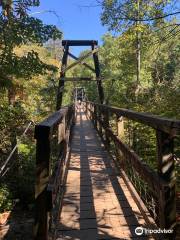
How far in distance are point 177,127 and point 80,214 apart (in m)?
1.96

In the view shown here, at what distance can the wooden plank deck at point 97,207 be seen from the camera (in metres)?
3.14

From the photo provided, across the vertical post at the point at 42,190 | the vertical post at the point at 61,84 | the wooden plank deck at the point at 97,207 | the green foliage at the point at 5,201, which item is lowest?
the green foliage at the point at 5,201

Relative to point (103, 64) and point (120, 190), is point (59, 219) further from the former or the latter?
point (103, 64)

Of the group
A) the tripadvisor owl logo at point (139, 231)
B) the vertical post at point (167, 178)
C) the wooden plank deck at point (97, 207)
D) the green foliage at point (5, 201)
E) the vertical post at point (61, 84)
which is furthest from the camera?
the vertical post at point (61, 84)

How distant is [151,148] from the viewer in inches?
267

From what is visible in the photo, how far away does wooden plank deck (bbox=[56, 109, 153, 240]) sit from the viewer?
124 inches

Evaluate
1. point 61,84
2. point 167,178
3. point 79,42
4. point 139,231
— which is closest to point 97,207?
point 139,231

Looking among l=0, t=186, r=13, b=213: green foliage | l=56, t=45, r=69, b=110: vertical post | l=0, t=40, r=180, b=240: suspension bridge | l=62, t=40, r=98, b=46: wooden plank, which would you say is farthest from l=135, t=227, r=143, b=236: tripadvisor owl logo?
l=62, t=40, r=98, b=46: wooden plank

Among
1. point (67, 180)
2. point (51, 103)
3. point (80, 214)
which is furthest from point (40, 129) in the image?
point (51, 103)

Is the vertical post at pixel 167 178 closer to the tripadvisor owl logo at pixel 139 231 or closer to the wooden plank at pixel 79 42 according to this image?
the tripadvisor owl logo at pixel 139 231

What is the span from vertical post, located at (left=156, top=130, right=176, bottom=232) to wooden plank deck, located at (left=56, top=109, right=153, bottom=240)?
612 mm

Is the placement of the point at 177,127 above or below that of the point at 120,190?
above

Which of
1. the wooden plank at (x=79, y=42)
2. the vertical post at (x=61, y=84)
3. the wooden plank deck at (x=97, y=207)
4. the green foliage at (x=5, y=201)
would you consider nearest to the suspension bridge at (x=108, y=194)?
the wooden plank deck at (x=97, y=207)

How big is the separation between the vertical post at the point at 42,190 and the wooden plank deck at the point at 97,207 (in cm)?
77
